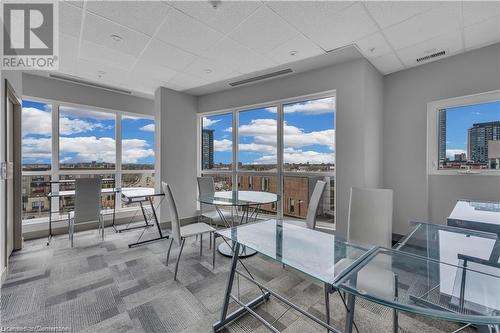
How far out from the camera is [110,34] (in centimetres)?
254

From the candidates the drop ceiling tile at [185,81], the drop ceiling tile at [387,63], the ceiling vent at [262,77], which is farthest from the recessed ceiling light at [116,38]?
the drop ceiling tile at [387,63]

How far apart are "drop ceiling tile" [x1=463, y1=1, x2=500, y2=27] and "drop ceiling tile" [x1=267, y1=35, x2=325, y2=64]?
4.72 ft

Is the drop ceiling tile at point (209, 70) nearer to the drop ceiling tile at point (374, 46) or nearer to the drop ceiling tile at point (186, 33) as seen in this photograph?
the drop ceiling tile at point (186, 33)

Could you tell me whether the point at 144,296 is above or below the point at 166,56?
below

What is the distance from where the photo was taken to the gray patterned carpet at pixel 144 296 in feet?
5.86

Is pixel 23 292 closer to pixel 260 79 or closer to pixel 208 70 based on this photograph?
pixel 208 70

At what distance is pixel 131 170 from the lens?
16.6 ft

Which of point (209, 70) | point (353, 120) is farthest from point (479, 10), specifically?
point (209, 70)

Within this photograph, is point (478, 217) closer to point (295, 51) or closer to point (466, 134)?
point (466, 134)

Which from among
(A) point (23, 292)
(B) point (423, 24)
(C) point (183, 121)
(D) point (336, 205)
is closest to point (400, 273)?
(D) point (336, 205)

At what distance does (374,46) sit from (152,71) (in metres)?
3.42

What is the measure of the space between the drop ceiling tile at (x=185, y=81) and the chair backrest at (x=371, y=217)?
3.34 metres

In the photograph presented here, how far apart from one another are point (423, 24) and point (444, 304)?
279 cm

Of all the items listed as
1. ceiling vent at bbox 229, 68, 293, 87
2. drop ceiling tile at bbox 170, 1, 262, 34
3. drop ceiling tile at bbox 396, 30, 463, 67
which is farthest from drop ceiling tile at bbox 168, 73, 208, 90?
drop ceiling tile at bbox 396, 30, 463, 67
